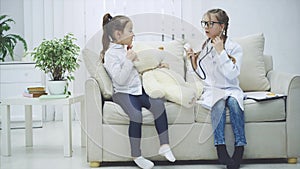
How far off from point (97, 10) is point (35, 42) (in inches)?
28.7

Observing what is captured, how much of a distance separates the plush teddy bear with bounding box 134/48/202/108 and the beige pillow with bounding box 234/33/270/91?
1.48 feet

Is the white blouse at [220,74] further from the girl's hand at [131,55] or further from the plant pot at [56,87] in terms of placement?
the plant pot at [56,87]

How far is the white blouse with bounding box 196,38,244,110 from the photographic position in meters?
2.69

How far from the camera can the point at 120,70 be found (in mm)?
2691

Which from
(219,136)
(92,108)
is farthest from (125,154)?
(219,136)

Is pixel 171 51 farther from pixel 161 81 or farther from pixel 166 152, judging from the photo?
pixel 166 152

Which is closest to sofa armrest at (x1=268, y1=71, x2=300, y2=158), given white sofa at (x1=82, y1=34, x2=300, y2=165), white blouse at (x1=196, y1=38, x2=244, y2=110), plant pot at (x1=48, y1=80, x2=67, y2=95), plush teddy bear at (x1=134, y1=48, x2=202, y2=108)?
white sofa at (x1=82, y1=34, x2=300, y2=165)

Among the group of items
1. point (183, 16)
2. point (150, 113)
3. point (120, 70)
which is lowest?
point (150, 113)

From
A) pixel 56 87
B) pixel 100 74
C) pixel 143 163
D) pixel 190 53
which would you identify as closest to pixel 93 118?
pixel 100 74

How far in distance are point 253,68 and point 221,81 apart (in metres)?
0.43

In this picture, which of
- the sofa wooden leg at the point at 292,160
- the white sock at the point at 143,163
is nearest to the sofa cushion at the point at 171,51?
the white sock at the point at 143,163

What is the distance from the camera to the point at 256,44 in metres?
3.20

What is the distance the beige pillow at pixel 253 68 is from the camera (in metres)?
3.12

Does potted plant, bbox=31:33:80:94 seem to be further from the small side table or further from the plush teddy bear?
the plush teddy bear
